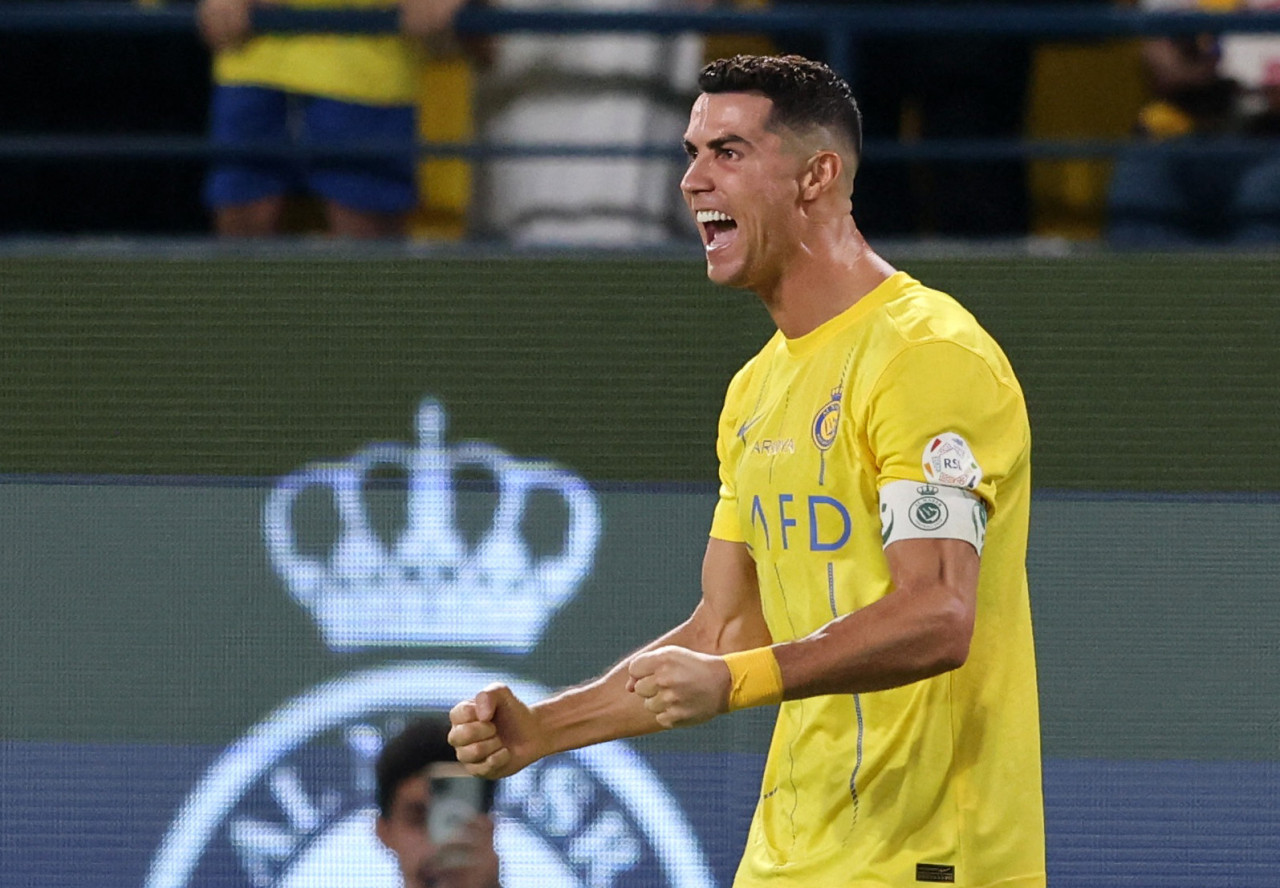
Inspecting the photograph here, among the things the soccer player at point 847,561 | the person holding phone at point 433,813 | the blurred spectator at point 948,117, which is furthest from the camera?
the blurred spectator at point 948,117

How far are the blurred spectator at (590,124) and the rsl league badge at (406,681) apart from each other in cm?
75

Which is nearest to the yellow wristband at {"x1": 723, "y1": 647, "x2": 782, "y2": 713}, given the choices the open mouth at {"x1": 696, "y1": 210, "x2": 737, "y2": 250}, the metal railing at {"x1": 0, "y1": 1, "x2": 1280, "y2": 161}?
the open mouth at {"x1": 696, "y1": 210, "x2": 737, "y2": 250}

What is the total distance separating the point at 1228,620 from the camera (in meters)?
4.23

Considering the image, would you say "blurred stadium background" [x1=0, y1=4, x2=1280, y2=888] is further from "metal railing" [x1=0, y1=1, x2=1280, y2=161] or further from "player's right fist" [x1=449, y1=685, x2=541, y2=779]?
"player's right fist" [x1=449, y1=685, x2=541, y2=779]

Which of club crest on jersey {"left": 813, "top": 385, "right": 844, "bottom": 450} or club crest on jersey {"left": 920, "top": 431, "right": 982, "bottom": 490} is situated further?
club crest on jersey {"left": 813, "top": 385, "right": 844, "bottom": 450}

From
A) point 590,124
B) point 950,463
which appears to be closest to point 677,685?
point 950,463

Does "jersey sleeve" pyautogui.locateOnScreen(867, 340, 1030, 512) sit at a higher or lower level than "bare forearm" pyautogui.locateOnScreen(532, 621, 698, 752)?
higher

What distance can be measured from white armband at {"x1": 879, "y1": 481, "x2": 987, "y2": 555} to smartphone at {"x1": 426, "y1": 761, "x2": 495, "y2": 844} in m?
1.66

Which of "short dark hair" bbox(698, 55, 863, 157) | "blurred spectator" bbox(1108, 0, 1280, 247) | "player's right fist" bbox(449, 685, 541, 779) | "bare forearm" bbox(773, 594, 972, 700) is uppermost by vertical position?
"blurred spectator" bbox(1108, 0, 1280, 247)

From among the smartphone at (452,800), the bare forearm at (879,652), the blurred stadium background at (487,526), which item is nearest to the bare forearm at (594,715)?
the bare forearm at (879,652)

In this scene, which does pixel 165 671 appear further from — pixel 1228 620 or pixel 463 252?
pixel 1228 620

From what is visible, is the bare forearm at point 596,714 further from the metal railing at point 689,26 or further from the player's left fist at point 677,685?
the metal railing at point 689,26

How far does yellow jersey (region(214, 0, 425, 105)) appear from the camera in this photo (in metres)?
4.59

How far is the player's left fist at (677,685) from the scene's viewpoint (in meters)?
2.41
